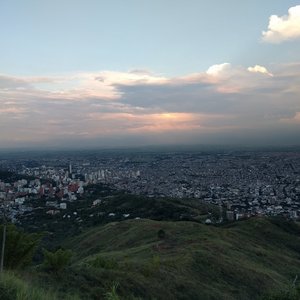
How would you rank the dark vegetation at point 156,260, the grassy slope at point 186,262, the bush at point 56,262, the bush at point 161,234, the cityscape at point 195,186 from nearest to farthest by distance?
the dark vegetation at point 156,260 < the bush at point 56,262 < the grassy slope at point 186,262 < the bush at point 161,234 < the cityscape at point 195,186

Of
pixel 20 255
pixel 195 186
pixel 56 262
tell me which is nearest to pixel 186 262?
pixel 56 262

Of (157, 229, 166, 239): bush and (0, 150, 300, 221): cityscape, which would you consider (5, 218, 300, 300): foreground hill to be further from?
(0, 150, 300, 221): cityscape

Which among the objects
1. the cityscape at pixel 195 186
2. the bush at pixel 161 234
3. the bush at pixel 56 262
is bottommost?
the cityscape at pixel 195 186

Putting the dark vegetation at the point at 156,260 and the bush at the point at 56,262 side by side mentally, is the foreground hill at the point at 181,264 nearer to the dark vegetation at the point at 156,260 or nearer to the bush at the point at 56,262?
the dark vegetation at the point at 156,260

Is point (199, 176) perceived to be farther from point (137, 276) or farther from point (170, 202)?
point (137, 276)

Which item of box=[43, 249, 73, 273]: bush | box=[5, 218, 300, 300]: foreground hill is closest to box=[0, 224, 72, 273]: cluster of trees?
box=[43, 249, 73, 273]: bush

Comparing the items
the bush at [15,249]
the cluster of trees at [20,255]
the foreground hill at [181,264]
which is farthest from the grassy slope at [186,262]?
the bush at [15,249]

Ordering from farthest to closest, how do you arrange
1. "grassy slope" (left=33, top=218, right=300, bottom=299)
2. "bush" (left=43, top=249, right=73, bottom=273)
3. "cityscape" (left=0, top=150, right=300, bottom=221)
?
1. "cityscape" (left=0, top=150, right=300, bottom=221)
2. "grassy slope" (left=33, top=218, right=300, bottom=299)
3. "bush" (left=43, top=249, right=73, bottom=273)

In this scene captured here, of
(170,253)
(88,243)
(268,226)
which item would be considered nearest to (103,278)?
(170,253)
